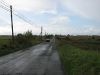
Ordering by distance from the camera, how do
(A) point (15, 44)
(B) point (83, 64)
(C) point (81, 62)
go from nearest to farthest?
(B) point (83, 64)
(C) point (81, 62)
(A) point (15, 44)

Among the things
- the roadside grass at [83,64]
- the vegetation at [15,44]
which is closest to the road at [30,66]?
the roadside grass at [83,64]

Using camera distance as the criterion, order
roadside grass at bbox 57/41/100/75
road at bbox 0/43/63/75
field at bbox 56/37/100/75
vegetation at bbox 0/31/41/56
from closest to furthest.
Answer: roadside grass at bbox 57/41/100/75
field at bbox 56/37/100/75
road at bbox 0/43/63/75
vegetation at bbox 0/31/41/56

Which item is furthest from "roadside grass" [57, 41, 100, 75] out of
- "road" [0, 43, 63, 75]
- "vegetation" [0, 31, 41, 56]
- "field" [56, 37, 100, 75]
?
"vegetation" [0, 31, 41, 56]

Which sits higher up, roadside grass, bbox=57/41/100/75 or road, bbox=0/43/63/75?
roadside grass, bbox=57/41/100/75

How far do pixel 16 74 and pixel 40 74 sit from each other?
1.35 meters

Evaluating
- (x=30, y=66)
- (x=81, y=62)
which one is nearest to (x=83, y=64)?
(x=81, y=62)

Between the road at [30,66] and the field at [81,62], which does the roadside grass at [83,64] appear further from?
the road at [30,66]

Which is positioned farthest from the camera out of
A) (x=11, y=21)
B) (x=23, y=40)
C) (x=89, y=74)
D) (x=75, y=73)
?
(x=23, y=40)

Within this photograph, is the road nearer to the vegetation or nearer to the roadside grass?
the roadside grass

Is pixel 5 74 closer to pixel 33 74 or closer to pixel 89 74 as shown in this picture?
pixel 33 74

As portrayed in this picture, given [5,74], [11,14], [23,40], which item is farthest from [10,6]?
[5,74]

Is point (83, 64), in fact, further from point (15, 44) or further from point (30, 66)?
point (15, 44)

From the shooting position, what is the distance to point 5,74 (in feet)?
36.9

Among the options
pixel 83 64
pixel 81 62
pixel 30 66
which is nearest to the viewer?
pixel 83 64
